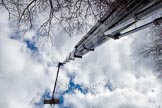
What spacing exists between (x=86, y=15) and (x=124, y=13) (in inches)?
67.2

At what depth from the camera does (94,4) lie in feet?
25.5

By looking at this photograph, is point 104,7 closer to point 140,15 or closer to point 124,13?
point 124,13

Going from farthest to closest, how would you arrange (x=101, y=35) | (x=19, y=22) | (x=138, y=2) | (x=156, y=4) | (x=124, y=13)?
(x=101, y=35)
(x=19, y=22)
(x=124, y=13)
(x=138, y=2)
(x=156, y=4)

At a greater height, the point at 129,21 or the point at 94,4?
the point at 94,4

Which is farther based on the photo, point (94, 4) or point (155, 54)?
point (155, 54)

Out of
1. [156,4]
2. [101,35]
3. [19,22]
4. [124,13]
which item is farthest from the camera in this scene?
[101,35]

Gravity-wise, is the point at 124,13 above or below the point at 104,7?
below

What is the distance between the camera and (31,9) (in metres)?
7.47

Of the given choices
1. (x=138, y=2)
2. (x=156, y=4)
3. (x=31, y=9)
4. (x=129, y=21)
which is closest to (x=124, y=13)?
(x=129, y=21)

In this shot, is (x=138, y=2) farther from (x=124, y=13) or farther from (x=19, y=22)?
(x=19, y=22)

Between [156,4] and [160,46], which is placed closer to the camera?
[156,4]

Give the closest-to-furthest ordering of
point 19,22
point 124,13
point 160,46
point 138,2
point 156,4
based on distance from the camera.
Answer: point 156,4, point 138,2, point 124,13, point 19,22, point 160,46

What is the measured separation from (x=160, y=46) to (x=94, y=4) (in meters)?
9.23

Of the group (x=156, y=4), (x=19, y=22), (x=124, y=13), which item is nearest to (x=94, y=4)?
(x=124, y=13)
